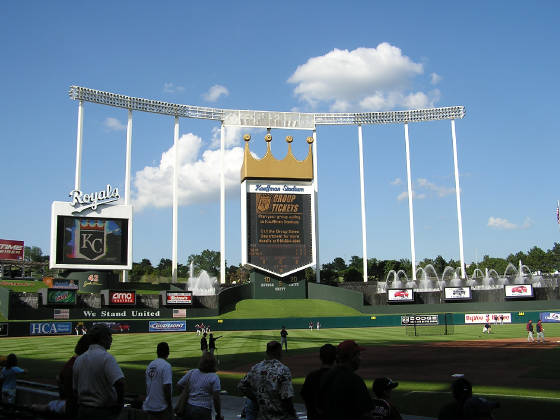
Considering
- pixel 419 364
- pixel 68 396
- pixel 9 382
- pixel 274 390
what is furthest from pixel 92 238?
pixel 274 390

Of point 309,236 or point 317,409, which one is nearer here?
point 317,409

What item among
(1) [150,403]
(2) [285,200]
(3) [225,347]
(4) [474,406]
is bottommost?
(3) [225,347]

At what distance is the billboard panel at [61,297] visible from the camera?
191 feet

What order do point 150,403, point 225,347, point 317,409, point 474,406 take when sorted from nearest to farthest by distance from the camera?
1. point 474,406
2. point 317,409
3. point 150,403
4. point 225,347

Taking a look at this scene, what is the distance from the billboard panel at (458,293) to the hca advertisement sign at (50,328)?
4496 centimetres

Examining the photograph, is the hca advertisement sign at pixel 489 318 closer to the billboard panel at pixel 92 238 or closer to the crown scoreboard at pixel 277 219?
the crown scoreboard at pixel 277 219

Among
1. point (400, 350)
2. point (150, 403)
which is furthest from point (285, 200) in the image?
point (150, 403)

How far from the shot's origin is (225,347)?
39188 millimetres

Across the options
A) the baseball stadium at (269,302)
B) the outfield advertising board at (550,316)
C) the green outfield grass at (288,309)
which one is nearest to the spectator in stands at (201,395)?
the baseball stadium at (269,302)

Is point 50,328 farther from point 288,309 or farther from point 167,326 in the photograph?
point 288,309

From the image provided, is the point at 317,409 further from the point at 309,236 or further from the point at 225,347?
the point at 309,236

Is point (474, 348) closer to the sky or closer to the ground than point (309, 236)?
closer to the ground

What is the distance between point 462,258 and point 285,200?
26494mm

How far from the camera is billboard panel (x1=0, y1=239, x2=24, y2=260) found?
107 m
